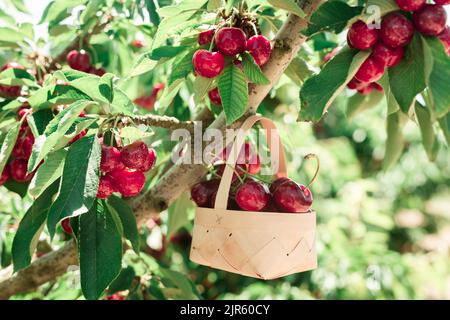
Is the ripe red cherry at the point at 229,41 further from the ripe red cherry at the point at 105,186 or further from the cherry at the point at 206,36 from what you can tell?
Result: the ripe red cherry at the point at 105,186

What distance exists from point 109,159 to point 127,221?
0.58 feet

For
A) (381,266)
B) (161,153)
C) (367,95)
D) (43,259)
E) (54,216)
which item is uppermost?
(54,216)

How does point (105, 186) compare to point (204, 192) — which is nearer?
point (105, 186)

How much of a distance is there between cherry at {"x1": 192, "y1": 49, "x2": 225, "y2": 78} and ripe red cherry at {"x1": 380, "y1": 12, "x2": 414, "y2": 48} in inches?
10.5

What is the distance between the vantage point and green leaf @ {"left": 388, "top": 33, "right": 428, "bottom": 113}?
756mm

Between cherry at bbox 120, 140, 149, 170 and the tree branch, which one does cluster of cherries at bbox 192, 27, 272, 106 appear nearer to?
the tree branch

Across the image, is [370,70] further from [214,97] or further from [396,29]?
[214,97]

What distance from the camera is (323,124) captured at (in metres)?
3.82

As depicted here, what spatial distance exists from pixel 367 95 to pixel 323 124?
99.4 inches

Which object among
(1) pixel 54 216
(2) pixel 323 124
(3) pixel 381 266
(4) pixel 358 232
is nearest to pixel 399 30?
(1) pixel 54 216

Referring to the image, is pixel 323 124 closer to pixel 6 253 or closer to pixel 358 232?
pixel 358 232

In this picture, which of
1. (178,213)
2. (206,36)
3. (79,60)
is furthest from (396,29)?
(79,60)

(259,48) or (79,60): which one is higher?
(259,48)

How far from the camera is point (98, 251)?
0.88 meters
